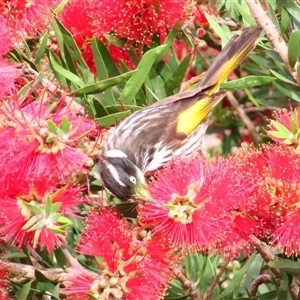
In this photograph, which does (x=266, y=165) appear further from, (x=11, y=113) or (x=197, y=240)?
(x=11, y=113)

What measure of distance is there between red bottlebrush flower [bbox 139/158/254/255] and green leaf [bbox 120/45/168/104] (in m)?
0.30

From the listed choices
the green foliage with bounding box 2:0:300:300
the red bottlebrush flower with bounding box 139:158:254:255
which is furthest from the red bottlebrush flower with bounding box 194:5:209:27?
the red bottlebrush flower with bounding box 139:158:254:255

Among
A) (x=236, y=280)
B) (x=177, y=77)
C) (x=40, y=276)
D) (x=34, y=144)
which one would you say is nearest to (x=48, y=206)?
(x=34, y=144)

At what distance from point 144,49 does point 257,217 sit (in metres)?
0.58

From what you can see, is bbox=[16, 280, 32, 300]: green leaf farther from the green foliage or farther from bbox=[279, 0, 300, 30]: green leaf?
bbox=[279, 0, 300, 30]: green leaf

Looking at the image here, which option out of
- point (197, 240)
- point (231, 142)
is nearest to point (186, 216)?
point (197, 240)

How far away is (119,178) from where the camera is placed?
1.34m

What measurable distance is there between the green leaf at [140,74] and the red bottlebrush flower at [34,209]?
35cm

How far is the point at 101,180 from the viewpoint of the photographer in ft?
4.54

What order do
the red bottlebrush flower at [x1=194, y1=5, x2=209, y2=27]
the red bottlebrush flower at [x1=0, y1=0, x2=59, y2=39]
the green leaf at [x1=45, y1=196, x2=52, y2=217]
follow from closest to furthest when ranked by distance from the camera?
the green leaf at [x1=45, y1=196, x2=52, y2=217] → the red bottlebrush flower at [x1=0, y1=0, x2=59, y2=39] → the red bottlebrush flower at [x1=194, y1=5, x2=209, y2=27]

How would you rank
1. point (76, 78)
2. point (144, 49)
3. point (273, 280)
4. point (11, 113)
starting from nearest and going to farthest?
point (11, 113)
point (273, 280)
point (76, 78)
point (144, 49)

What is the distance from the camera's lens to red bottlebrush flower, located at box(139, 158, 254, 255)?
1117 mm

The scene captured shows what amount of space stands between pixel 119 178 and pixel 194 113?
0.41m

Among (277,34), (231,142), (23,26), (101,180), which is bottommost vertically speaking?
(231,142)
